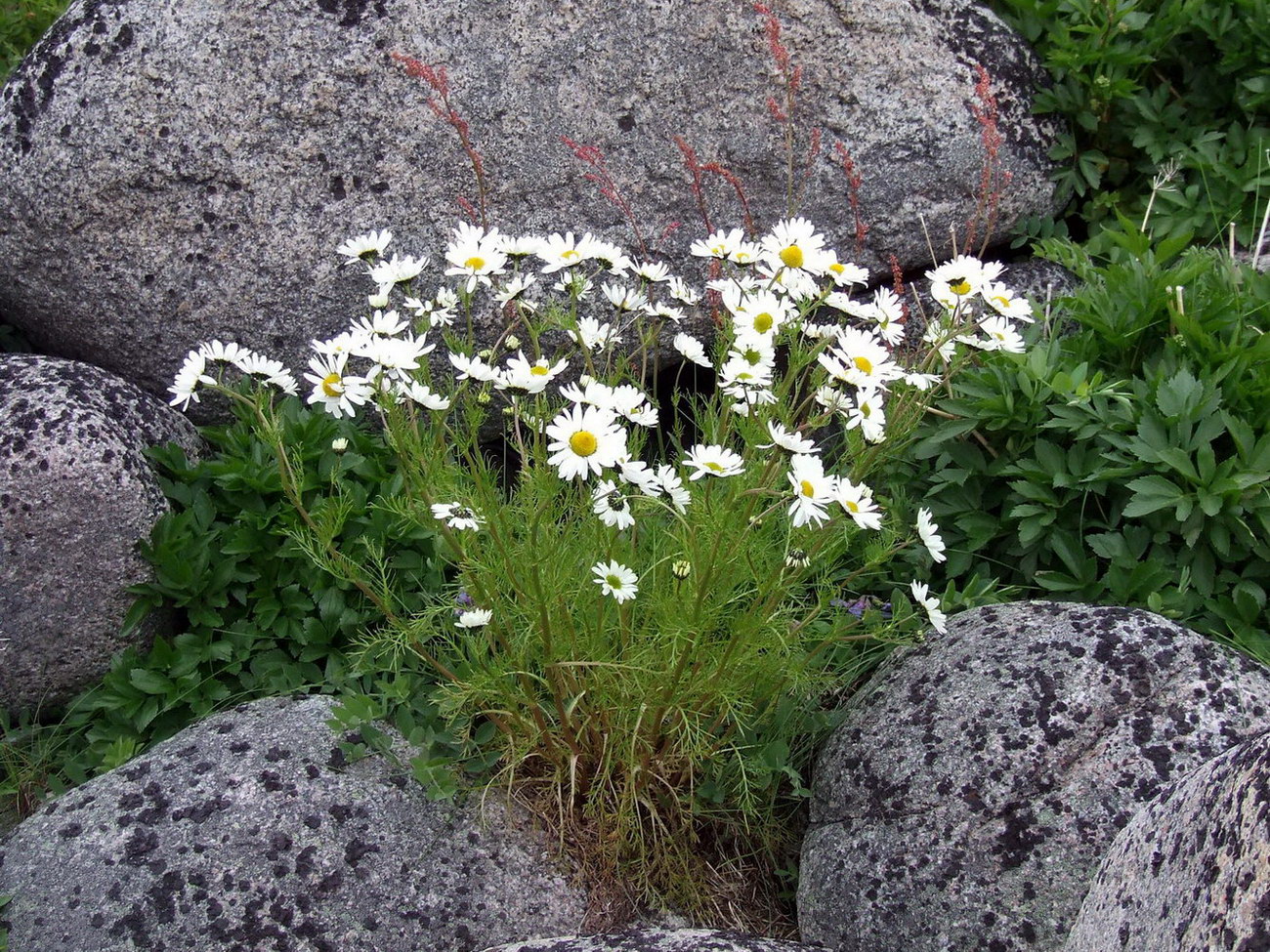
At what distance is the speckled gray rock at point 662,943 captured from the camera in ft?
7.20

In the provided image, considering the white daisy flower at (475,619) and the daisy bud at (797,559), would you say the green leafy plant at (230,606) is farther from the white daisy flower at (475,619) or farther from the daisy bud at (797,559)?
the daisy bud at (797,559)

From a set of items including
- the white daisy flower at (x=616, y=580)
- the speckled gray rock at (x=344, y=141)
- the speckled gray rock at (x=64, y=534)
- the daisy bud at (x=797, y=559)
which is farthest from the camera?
the speckled gray rock at (x=344, y=141)

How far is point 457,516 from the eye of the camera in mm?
2320

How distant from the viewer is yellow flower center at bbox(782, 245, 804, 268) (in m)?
2.50

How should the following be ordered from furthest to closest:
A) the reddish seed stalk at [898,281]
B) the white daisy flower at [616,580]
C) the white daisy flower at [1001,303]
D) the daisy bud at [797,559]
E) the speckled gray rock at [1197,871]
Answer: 1. the reddish seed stalk at [898,281]
2. the white daisy flower at [1001,303]
3. the daisy bud at [797,559]
4. the white daisy flower at [616,580]
5. the speckled gray rock at [1197,871]

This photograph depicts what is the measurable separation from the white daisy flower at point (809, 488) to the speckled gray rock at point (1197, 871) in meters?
0.73

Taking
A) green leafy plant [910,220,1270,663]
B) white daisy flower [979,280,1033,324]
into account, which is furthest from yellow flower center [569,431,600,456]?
green leafy plant [910,220,1270,663]

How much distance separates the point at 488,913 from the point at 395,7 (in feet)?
9.61

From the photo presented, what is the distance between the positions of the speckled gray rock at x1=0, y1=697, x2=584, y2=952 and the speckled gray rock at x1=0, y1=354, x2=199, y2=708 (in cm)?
61

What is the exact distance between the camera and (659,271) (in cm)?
276

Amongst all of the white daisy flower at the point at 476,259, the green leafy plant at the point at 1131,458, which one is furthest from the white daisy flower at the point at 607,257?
the green leafy plant at the point at 1131,458

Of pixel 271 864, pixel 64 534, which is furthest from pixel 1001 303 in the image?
pixel 64 534

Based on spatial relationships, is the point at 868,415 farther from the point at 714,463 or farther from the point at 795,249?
the point at 795,249

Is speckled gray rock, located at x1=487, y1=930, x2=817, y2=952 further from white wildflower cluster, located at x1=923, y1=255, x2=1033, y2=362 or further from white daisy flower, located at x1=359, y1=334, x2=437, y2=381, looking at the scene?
white wildflower cluster, located at x1=923, y1=255, x2=1033, y2=362
